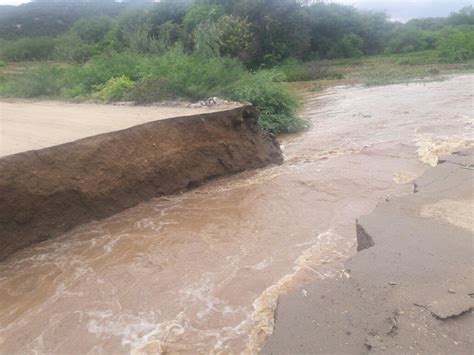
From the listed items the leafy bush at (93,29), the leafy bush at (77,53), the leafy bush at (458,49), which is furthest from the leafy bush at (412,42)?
the leafy bush at (77,53)

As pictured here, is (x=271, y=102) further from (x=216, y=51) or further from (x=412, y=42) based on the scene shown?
(x=412, y=42)

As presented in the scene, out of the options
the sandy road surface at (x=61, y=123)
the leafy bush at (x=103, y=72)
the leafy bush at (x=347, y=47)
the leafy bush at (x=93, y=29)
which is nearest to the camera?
the sandy road surface at (x=61, y=123)

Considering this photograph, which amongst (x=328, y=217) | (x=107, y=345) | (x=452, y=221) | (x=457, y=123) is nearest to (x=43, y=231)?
(x=107, y=345)

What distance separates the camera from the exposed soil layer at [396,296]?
262 cm

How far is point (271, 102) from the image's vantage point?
10797mm

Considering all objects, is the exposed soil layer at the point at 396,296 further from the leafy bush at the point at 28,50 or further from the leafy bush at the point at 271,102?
the leafy bush at the point at 28,50

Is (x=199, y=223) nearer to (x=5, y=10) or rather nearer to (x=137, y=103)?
(x=137, y=103)

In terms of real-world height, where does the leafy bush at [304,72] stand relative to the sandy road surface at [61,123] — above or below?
below

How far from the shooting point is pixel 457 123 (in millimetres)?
10297

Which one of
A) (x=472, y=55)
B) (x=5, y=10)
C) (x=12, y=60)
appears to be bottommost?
(x=472, y=55)

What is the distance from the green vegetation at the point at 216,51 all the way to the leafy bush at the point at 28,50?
10 cm

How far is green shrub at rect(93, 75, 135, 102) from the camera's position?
1051 cm

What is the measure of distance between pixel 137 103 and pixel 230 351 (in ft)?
24.7

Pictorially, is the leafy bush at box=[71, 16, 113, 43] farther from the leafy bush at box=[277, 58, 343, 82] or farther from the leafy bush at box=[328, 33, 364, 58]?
the leafy bush at box=[328, 33, 364, 58]
